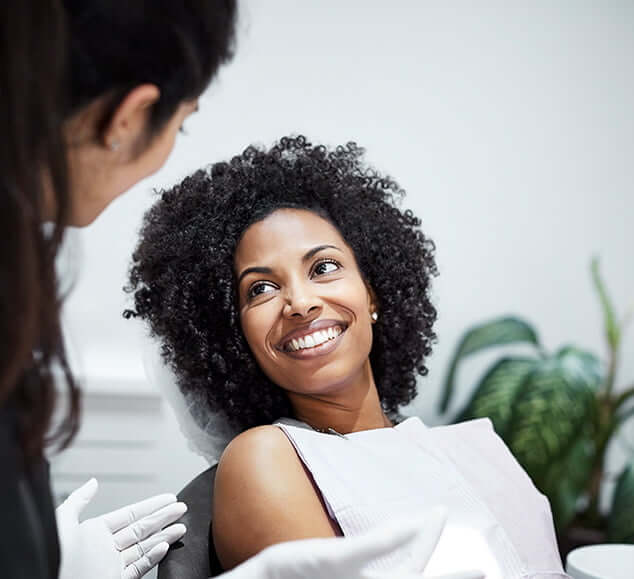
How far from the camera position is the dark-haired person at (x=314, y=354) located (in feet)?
4.35

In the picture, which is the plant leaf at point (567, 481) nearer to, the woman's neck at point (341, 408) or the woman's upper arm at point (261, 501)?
the woman's neck at point (341, 408)

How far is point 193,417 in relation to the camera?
173 cm

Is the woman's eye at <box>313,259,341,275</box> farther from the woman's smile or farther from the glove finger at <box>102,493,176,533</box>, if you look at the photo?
the glove finger at <box>102,493,176,533</box>

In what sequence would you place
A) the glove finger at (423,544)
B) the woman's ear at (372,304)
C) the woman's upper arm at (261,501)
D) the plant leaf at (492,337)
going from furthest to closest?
the plant leaf at (492,337) → the woman's ear at (372,304) → the woman's upper arm at (261,501) → the glove finger at (423,544)

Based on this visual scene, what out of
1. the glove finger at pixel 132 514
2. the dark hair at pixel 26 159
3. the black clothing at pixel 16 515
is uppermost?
the dark hair at pixel 26 159

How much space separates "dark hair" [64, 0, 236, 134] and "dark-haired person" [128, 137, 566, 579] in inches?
25.5

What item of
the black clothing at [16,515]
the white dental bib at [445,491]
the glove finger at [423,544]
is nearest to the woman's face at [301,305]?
the white dental bib at [445,491]

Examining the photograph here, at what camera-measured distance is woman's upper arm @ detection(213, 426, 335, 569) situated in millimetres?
1258

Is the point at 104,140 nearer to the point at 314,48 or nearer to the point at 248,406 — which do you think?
the point at 248,406

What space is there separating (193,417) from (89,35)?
1055 millimetres

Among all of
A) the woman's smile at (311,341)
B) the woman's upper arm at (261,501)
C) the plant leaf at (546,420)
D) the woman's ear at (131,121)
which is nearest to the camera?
the woman's ear at (131,121)

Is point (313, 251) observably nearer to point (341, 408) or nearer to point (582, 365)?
point (341, 408)

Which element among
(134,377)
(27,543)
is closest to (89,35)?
(27,543)

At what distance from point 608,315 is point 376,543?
6.27 ft
